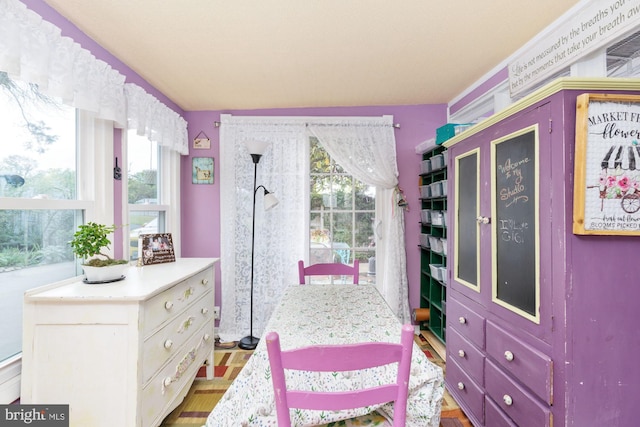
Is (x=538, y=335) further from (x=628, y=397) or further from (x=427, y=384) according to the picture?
(x=427, y=384)

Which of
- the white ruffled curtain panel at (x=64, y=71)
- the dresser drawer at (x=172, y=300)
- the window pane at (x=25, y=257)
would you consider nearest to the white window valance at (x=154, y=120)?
the white ruffled curtain panel at (x=64, y=71)

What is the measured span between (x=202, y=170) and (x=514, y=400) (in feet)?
10.2

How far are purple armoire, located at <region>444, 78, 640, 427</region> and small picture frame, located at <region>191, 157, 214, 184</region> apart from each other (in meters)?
2.72

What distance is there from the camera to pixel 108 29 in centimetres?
183

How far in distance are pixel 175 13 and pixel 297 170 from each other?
1.73m

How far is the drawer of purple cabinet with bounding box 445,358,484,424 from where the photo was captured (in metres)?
1.65

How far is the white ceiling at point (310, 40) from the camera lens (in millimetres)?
1648

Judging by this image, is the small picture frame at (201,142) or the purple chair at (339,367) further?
the small picture frame at (201,142)

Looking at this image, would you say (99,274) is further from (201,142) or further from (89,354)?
(201,142)

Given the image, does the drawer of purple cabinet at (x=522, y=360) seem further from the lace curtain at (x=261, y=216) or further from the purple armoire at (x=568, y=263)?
the lace curtain at (x=261, y=216)

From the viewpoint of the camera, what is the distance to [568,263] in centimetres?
113

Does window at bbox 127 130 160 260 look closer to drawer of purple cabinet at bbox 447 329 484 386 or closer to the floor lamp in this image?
the floor lamp

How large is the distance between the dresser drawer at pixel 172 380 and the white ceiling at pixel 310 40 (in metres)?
1.95

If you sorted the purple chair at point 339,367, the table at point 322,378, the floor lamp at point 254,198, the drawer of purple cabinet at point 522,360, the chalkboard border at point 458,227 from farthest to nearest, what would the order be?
the floor lamp at point 254,198 < the chalkboard border at point 458,227 < the drawer of purple cabinet at point 522,360 < the table at point 322,378 < the purple chair at point 339,367
